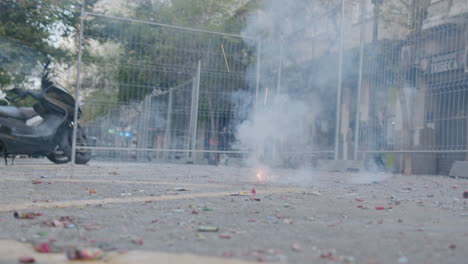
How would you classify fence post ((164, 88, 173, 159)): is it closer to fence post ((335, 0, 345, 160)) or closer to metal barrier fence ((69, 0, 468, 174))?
metal barrier fence ((69, 0, 468, 174))

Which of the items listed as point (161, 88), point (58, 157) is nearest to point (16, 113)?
point (58, 157)

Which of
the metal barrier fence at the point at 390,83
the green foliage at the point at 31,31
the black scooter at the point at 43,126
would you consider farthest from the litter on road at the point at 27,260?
the green foliage at the point at 31,31

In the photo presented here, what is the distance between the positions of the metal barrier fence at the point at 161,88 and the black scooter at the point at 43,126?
658 millimetres

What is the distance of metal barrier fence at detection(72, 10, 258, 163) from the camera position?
10.9 meters

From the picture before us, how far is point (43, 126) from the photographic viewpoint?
9.39 m

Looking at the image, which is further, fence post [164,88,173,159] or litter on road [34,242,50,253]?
fence post [164,88,173,159]

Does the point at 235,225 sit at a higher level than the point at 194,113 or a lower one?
lower

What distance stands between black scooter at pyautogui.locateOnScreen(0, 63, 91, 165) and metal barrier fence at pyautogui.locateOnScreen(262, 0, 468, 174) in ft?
16.5

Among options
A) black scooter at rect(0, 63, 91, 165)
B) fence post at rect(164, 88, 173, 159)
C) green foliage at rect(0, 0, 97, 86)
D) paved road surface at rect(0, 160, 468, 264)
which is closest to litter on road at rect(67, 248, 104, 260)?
paved road surface at rect(0, 160, 468, 264)

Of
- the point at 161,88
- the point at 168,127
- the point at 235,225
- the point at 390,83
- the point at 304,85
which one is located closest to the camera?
the point at 235,225

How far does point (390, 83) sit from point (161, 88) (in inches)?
191

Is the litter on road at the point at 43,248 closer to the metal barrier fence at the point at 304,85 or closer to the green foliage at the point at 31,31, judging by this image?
the metal barrier fence at the point at 304,85

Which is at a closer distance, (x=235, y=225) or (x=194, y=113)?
(x=235, y=225)

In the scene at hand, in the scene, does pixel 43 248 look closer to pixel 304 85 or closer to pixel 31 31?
pixel 304 85
